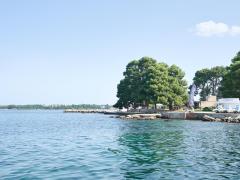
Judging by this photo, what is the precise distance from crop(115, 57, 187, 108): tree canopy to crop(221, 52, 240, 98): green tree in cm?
1649

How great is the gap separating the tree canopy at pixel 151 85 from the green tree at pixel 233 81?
16.5 m

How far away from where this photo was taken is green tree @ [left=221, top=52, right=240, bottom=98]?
328 ft

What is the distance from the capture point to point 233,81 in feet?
330

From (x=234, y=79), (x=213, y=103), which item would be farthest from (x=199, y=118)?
(x=213, y=103)

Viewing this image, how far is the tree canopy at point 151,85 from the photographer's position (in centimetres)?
11312

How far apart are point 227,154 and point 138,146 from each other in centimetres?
843

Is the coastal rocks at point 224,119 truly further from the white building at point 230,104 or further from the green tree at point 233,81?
the green tree at point 233,81

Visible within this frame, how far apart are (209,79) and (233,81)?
2943 inches

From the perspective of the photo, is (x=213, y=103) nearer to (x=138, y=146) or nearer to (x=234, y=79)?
(x=234, y=79)

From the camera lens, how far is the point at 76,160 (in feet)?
89.6

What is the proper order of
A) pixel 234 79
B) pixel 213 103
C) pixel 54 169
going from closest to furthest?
pixel 54 169, pixel 234 79, pixel 213 103

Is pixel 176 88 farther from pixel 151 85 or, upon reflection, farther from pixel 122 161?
pixel 122 161

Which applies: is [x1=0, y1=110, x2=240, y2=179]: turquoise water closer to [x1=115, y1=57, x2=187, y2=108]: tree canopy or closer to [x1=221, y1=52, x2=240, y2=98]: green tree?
[x1=221, y1=52, x2=240, y2=98]: green tree

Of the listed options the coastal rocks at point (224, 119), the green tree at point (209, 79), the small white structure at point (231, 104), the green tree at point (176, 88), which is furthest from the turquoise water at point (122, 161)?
the green tree at point (209, 79)
